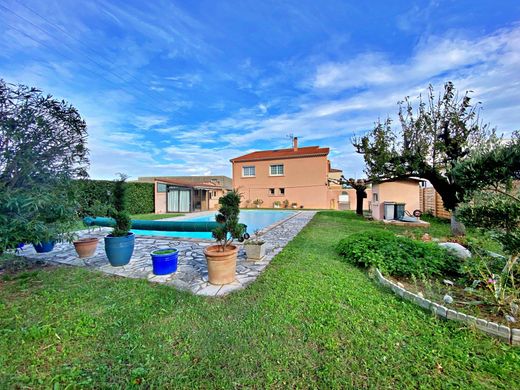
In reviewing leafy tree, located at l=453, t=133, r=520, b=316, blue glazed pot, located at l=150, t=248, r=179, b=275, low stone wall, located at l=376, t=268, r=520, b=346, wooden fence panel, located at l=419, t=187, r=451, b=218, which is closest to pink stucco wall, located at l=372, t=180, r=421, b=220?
wooden fence panel, located at l=419, t=187, r=451, b=218

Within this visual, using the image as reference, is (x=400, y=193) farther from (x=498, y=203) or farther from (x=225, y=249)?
(x=225, y=249)

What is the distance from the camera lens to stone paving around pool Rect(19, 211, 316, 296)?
13.6ft

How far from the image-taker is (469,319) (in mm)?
2668

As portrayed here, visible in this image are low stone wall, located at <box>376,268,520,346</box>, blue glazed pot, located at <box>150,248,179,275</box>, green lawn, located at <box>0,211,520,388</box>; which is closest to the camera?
green lawn, located at <box>0,211,520,388</box>

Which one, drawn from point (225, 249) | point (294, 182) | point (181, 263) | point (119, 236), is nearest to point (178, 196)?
point (294, 182)

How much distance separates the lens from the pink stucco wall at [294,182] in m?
22.8

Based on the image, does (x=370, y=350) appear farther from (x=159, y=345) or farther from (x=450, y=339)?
(x=159, y=345)

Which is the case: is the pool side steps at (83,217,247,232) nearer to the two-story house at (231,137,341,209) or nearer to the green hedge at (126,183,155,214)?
the green hedge at (126,183,155,214)

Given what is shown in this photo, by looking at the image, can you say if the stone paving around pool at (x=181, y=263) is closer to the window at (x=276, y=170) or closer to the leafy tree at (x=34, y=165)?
the leafy tree at (x=34, y=165)

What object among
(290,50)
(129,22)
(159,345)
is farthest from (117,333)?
(290,50)

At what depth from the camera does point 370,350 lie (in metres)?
2.29

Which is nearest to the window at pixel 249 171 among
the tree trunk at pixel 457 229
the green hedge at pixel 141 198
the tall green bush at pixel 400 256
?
the green hedge at pixel 141 198

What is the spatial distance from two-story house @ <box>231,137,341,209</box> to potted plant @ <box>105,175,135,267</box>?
17.9 meters

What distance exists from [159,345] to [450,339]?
10.8 ft
